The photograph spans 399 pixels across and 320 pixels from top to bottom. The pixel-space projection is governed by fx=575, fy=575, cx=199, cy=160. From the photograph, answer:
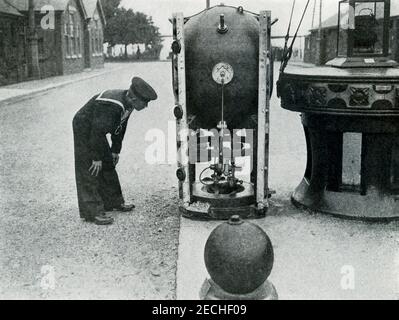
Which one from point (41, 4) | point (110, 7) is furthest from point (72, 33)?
point (110, 7)

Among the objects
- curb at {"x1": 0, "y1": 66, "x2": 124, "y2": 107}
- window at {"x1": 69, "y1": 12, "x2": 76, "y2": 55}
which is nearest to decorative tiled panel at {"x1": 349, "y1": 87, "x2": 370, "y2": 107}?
curb at {"x1": 0, "y1": 66, "x2": 124, "y2": 107}

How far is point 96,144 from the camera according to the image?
18.5 feet

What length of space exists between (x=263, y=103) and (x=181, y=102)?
2.55 ft

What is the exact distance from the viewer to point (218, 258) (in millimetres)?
3441

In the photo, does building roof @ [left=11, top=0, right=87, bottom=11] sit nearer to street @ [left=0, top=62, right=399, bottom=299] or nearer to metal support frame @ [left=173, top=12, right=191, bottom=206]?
street @ [left=0, top=62, right=399, bottom=299]

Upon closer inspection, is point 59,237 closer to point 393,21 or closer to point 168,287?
point 168,287

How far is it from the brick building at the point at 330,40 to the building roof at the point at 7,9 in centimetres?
1724

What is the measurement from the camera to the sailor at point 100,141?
561cm

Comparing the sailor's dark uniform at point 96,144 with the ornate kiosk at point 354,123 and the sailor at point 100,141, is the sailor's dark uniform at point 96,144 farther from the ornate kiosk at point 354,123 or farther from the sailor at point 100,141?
the ornate kiosk at point 354,123

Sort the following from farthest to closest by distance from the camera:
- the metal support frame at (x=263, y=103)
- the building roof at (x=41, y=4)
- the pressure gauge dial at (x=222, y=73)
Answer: the building roof at (x=41, y=4)
the pressure gauge dial at (x=222, y=73)
the metal support frame at (x=263, y=103)

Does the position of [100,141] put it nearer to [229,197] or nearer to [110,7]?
[229,197]

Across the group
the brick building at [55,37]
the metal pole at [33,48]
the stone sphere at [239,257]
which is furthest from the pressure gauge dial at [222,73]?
the metal pole at [33,48]

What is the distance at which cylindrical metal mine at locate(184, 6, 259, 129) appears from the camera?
540 cm

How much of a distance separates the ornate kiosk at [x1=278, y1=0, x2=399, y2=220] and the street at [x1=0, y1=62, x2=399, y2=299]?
9.5 inches
